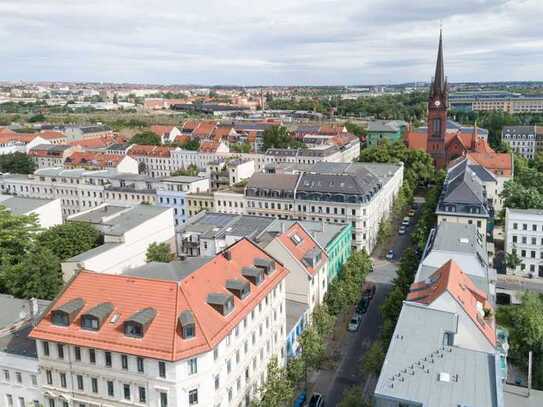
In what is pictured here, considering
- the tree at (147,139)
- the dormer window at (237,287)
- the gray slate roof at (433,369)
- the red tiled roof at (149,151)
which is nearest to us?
the gray slate roof at (433,369)

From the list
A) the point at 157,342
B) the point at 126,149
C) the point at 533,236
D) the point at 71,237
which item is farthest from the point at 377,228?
the point at 126,149

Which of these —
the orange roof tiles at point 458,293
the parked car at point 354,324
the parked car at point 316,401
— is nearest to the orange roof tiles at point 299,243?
the parked car at point 354,324

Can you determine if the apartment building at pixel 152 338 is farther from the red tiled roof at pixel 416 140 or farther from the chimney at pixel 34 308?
the red tiled roof at pixel 416 140

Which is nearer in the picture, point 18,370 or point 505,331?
point 18,370

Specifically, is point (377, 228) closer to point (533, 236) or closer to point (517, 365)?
point (533, 236)

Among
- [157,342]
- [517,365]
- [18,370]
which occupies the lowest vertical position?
[517,365]

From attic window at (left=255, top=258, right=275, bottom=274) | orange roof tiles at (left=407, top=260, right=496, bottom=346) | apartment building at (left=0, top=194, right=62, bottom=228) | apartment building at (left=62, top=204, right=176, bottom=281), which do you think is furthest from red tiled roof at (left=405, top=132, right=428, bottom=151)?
attic window at (left=255, top=258, right=275, bottom=274)

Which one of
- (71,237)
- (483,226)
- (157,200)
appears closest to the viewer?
(71,237)
